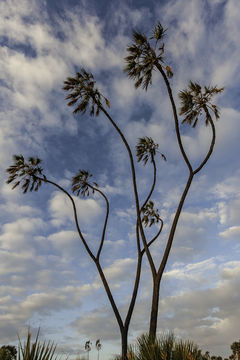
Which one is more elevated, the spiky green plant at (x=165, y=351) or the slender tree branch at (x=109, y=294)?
the slender tree branch at (x=109, y=294)

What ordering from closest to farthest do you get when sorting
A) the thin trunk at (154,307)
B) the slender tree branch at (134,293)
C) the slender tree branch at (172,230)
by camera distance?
the thin trunk at (154,307)
the slender tree branch at (172,230)
the slender tree branch at (134,293)

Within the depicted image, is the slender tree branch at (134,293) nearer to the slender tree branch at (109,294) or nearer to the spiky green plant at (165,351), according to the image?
the slender tree branch at (109,294)

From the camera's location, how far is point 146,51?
23.0 m

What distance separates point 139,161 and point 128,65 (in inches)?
355

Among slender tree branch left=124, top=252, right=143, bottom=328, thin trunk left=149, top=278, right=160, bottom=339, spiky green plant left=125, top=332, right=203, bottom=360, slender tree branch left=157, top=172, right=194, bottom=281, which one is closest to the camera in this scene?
spiky green plant left=125, top=332, right=203, bottom=360

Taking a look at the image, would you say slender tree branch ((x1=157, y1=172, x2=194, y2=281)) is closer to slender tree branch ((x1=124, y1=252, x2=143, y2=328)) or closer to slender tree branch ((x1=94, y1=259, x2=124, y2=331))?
slender tree branch ((x1=124, y1=252, x2=143, y2=328))

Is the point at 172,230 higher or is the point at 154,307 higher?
the point at 172,230

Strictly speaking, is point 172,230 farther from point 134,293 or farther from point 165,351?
point 165,351

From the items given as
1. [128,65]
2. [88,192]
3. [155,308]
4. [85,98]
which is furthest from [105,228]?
[128,65]

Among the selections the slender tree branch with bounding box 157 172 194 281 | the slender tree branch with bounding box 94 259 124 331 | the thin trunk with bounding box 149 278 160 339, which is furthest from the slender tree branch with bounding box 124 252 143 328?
the slender tree branch with bounding box 157 172 194 281

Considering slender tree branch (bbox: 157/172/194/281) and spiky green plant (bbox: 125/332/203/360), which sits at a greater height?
slender tree branch (bbox: 157/172/194/281)

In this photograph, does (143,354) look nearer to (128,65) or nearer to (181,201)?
(181,201)

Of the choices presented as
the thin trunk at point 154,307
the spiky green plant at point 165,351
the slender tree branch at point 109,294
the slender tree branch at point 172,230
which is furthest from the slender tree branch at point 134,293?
the spiky green plant at point 165,351

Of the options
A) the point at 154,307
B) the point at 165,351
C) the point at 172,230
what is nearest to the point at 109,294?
the point at 154,307
